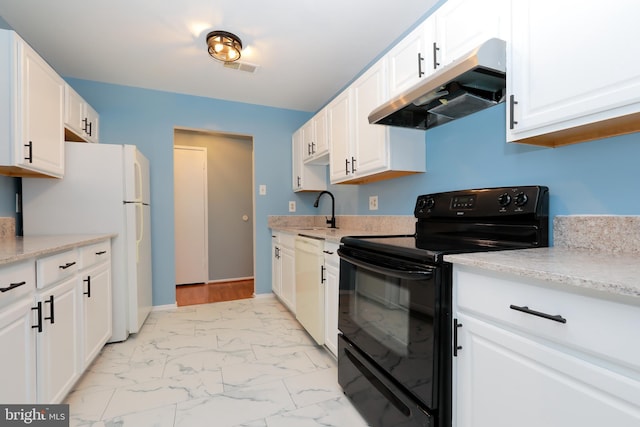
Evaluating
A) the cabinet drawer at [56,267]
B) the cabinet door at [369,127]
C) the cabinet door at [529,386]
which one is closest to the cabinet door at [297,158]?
the cabinet door at [369,127]

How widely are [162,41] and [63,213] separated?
146 cm

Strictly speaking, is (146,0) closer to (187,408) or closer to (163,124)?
(163,124)

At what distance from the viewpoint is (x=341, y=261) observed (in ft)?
5.49

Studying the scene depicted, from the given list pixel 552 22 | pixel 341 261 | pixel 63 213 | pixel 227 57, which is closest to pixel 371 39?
pixel 227 57

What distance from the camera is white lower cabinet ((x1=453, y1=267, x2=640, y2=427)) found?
64 centimetres

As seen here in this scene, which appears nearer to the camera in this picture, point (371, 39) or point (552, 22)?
point (552, 22)

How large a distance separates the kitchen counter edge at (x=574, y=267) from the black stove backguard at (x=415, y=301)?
118mm

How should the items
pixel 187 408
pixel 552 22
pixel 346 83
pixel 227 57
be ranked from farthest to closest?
pixel 346 83 < pixel 227 57 < pixel 187 408 < pixel 552 22

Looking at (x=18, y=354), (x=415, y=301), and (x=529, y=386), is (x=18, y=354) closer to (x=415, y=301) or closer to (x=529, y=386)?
(x=415, y=301)

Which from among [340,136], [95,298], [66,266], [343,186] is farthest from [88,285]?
[343,186]

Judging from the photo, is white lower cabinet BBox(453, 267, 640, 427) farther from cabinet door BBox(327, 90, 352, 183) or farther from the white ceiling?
the white ceiling

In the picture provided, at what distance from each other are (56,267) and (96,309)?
645 millimetres

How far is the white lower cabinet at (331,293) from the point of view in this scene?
6.10 feet

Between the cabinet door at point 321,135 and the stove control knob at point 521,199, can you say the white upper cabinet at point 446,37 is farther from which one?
the cabinet door at point 321,135
